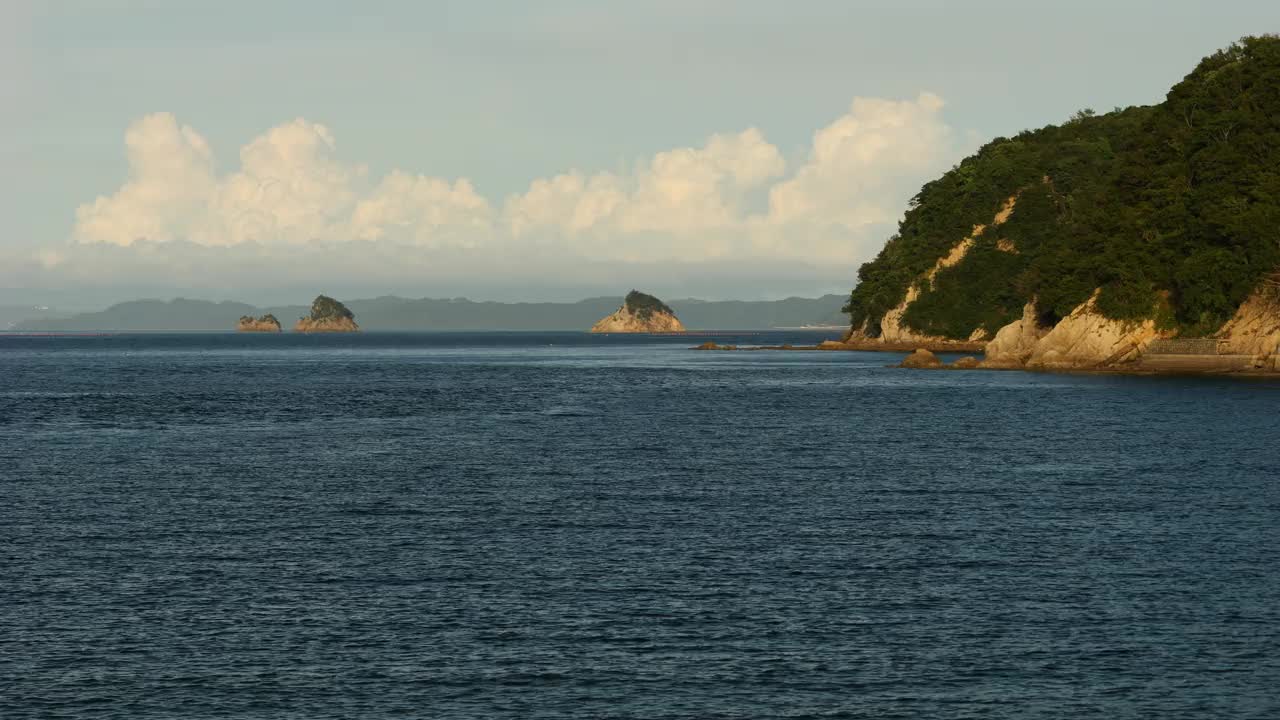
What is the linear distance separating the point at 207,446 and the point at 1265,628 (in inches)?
2105

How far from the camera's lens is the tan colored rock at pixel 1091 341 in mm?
129250

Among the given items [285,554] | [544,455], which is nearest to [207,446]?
[544,455]

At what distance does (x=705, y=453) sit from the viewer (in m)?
60.3

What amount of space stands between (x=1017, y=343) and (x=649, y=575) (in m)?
129

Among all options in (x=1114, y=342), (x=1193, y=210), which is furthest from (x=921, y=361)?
(x=1193, y=210)

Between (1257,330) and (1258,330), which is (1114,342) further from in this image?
(1258,330)

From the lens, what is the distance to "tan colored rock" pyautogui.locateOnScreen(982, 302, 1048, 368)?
487 ft

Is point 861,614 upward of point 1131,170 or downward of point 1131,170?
downward

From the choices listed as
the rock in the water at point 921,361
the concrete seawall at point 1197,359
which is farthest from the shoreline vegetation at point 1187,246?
the rock in the water at point 921,361

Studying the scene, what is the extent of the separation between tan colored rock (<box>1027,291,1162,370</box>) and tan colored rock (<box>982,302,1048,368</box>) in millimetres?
4905

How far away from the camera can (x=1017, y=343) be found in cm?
15088

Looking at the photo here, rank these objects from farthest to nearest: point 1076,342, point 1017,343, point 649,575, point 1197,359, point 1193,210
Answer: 1. point 1017,343
2. point 1076,342
3. point 1193,210
4. point 1197,359
5. point 649,575

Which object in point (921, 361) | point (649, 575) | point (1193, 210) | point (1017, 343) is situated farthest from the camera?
point (921, 361)

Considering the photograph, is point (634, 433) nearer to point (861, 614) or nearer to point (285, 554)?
point (285, 554)
